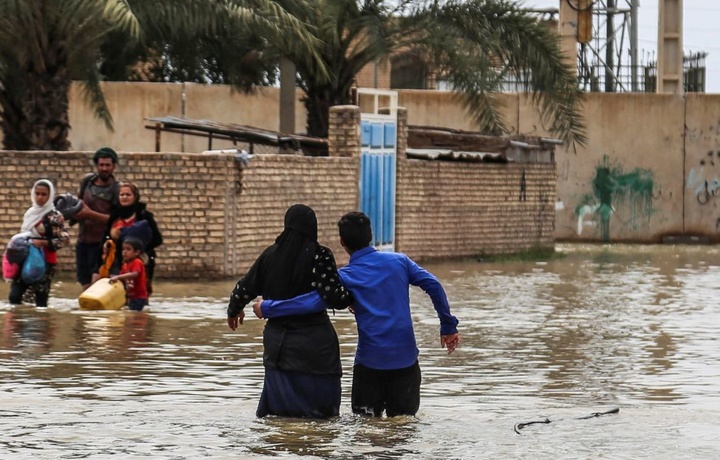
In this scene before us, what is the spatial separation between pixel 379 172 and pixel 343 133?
116 centimetres

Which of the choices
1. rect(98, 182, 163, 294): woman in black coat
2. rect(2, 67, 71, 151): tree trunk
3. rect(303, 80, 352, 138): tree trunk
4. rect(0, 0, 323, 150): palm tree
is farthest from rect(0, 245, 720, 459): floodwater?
rect(303, 80, 352, 138): tree trunk

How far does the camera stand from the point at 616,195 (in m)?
31.4

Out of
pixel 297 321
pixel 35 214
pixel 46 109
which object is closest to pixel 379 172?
pixel 46 109

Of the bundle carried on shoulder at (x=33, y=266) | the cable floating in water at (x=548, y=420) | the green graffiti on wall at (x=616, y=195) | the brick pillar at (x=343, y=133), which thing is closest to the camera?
the cable floating in water at (x=548, y=420)

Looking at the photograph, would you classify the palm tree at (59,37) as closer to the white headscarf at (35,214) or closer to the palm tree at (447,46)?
the palm tree at (447,46)

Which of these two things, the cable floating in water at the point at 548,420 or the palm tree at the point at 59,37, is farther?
the palm tree at the point at 59,37

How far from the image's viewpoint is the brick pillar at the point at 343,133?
22453 millimetres

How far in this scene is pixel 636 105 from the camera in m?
31.3

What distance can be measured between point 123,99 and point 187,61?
3.70 m

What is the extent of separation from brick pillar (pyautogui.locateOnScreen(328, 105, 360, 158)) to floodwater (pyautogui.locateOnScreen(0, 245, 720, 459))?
460cm

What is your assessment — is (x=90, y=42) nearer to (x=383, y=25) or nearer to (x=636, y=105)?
(x=383, y=25)

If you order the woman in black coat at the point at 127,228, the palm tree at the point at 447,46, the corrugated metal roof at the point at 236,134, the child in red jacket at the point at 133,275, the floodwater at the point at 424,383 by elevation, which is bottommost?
the floodwater at the point at 424,383

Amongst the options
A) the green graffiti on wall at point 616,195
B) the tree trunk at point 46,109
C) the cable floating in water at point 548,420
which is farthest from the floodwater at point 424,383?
the green graffiti on wall at point 616,195

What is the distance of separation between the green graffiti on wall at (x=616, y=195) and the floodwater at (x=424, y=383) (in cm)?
1310
